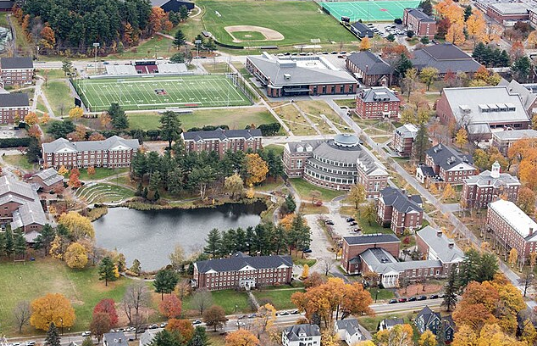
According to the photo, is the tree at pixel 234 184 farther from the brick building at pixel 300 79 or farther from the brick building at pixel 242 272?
the brick building at pixel 300 79

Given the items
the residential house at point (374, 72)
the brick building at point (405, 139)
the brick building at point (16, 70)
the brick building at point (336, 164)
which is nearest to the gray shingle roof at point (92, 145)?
the brick building at point (336, 164)

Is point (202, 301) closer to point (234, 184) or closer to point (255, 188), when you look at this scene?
point (234, 184)

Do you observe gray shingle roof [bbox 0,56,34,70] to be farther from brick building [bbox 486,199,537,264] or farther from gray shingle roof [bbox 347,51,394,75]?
brick building [bbox 486,199,537,264]

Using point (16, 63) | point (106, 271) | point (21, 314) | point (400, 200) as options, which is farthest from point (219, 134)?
point (21, 314)

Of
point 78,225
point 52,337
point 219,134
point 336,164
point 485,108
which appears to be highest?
point 52,337

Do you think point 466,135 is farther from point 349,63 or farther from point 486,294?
point 486,294

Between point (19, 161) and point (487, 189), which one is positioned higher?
point (487, 189)

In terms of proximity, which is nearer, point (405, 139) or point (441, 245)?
point (441, 245)
